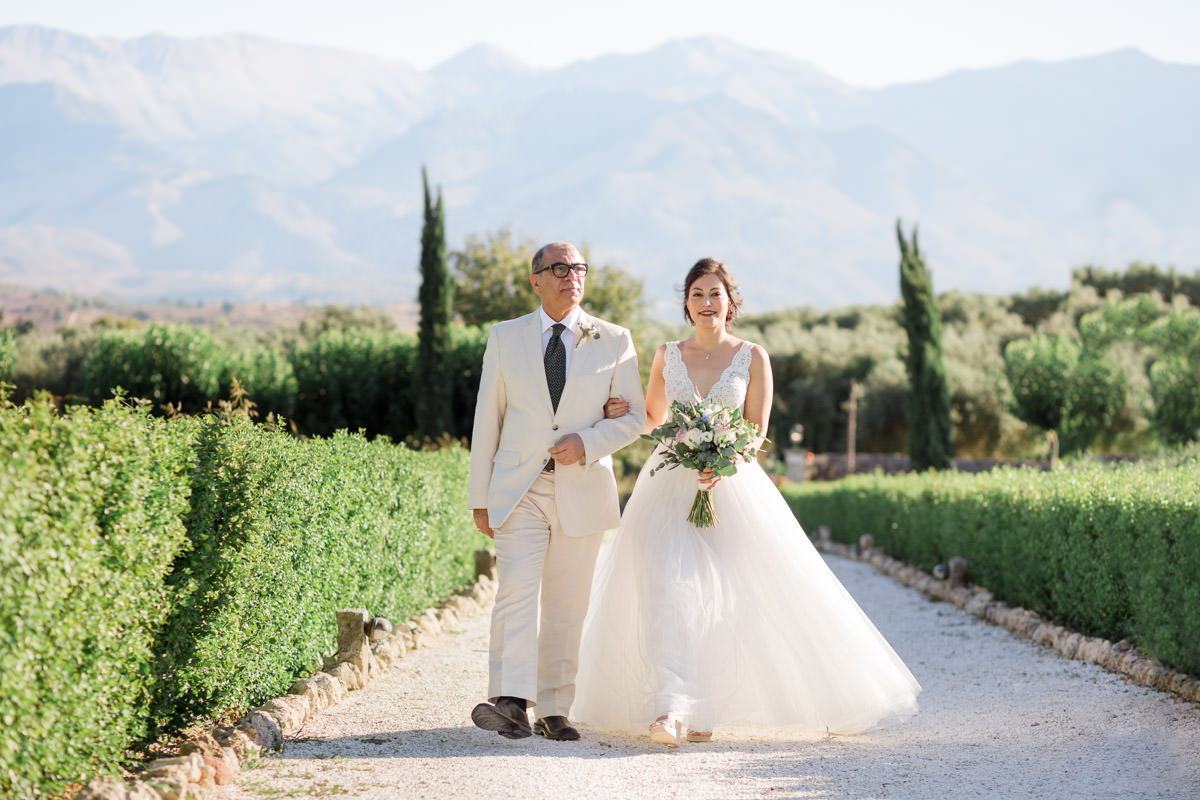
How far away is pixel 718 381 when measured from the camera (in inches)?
269

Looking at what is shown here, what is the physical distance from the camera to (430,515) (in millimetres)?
10578

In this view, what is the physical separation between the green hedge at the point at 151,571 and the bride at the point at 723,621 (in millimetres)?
1862

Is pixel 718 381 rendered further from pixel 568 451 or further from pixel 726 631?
pixel 726 631

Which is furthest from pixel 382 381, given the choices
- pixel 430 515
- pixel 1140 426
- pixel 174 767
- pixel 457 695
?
pixel 1140 426

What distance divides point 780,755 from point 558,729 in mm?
1171

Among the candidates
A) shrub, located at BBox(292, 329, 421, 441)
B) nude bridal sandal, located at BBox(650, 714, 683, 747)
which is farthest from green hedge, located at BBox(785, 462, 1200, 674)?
shrub, located at BBox(292, 329, 421, 441)

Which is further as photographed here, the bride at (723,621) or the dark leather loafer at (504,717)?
the bride at (723,621)

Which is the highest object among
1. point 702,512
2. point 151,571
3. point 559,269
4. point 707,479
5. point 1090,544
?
point 559,269

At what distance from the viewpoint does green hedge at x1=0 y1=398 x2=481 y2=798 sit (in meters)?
4.01

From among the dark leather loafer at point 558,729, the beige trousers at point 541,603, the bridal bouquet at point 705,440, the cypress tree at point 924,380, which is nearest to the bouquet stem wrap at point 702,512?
the bridal bouquet at point 705,440

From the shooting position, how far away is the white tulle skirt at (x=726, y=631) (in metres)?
6.07

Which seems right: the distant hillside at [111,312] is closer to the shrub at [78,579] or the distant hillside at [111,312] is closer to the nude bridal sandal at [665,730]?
the nude bridal sandal at [665,730]

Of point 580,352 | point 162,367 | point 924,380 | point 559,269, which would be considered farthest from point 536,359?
point 924,380

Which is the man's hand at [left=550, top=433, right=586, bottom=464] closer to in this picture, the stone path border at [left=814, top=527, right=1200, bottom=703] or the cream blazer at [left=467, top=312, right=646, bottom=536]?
the cream blazer at [left=467, top=312, right=646, bottom=536]
